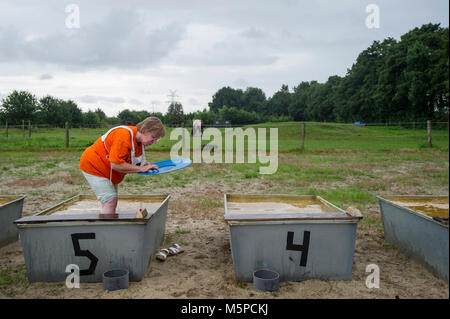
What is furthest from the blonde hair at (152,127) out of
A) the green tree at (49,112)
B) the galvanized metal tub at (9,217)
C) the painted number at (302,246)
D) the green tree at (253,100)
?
the green tree at (253,100)

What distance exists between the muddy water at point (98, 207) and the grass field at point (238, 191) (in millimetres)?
600

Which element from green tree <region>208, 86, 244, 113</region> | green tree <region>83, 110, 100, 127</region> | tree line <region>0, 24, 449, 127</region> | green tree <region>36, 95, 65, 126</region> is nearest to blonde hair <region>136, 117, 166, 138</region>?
tree line <region>0, 24, 449, 127</region>

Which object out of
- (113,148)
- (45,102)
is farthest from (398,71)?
(45,102)

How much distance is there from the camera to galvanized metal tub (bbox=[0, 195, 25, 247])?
420 centimetres

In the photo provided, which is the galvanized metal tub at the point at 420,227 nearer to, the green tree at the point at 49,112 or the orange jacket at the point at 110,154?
the orange jacket at the point at 110,154

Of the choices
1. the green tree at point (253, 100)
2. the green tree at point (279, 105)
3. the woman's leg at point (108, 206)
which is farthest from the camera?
the green tree at point (253, 100)

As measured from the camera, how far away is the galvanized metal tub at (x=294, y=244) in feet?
10.2

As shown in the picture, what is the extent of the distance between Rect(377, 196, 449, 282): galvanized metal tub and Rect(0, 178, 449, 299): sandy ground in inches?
5.1

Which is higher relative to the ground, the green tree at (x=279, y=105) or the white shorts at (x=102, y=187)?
the green tree at (x=279, y=105)

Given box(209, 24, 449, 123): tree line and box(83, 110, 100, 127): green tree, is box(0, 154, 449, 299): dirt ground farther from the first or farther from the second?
box(83, 110, 100, 127): green tree

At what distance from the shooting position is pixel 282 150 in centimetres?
1641

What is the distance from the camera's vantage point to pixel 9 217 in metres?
4.31

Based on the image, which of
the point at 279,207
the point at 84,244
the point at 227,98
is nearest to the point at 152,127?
the point at 84,244
